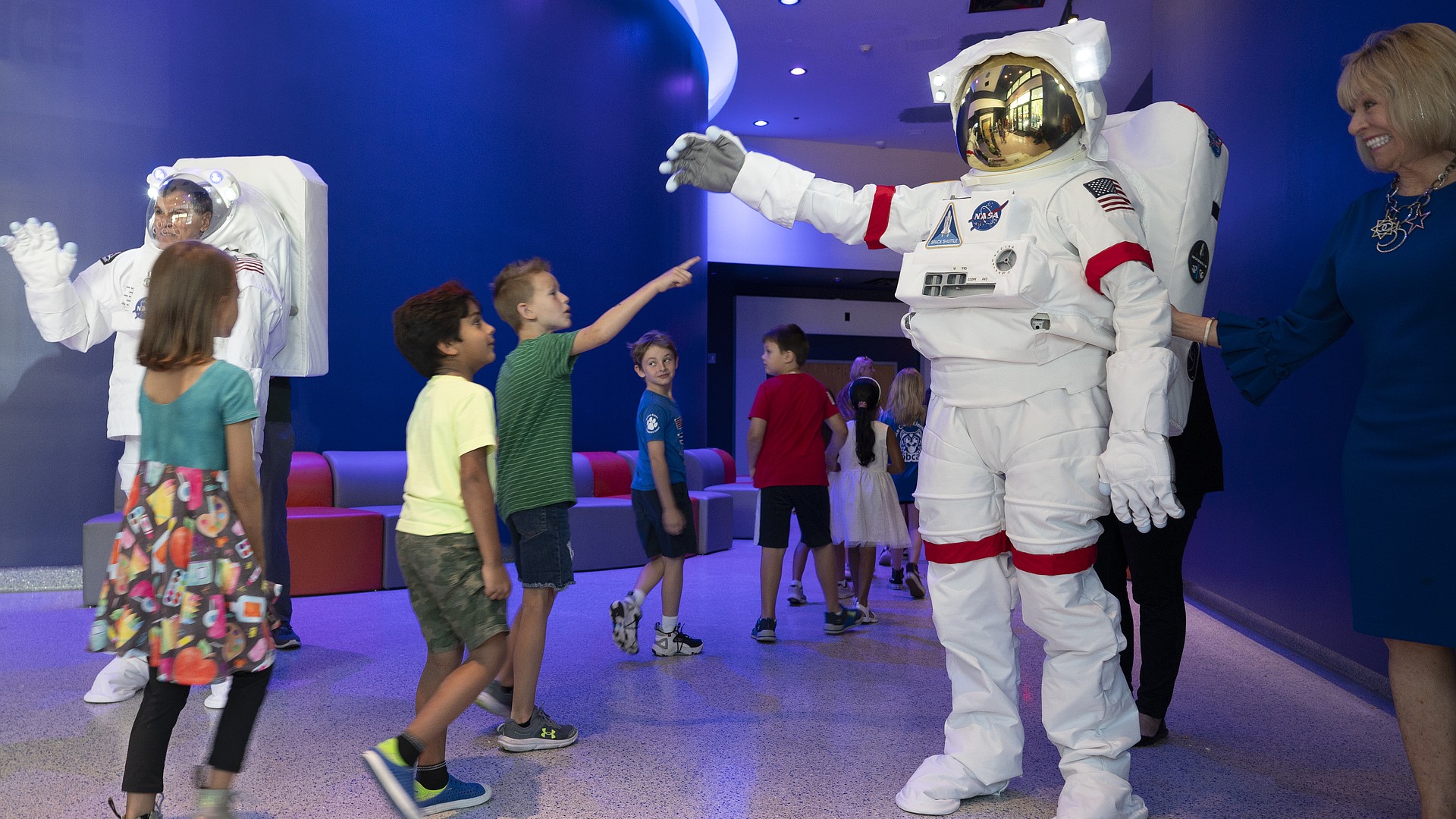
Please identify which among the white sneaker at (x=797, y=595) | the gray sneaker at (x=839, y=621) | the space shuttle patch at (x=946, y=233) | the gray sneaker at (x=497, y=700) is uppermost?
the space shuttle patch at (x=946, y=233)

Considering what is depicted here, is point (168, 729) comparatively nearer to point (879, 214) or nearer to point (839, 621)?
point (879, 214)

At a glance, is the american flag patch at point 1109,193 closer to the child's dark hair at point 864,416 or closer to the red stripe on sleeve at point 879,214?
the red stripe on sleeve at point 879,214

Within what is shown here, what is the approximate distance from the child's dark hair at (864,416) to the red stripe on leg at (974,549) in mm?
2452

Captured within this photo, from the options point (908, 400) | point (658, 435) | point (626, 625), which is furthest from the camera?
point (908, 400)

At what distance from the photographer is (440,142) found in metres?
6.02

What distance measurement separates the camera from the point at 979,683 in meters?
2.16

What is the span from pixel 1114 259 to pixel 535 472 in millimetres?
1526

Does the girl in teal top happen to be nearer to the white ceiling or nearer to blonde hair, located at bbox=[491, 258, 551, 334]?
blonde hair, located at bbox=[491, 258, 551, 334]

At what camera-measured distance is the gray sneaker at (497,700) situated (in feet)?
8.76

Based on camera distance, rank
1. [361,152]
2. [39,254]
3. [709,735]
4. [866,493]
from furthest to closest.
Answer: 1. [361,152]
2. [866,493]
3. [39,254]
4. [709,735]

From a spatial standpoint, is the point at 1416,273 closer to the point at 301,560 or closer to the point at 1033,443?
the point at 1033,443

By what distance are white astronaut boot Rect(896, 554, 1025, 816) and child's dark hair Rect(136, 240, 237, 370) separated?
1.63m

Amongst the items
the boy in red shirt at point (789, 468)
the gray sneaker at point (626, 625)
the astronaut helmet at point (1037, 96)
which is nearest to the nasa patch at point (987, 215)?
the astronaut helmet at point (1037, 96)

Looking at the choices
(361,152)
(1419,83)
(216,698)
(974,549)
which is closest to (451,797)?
(216,698)
